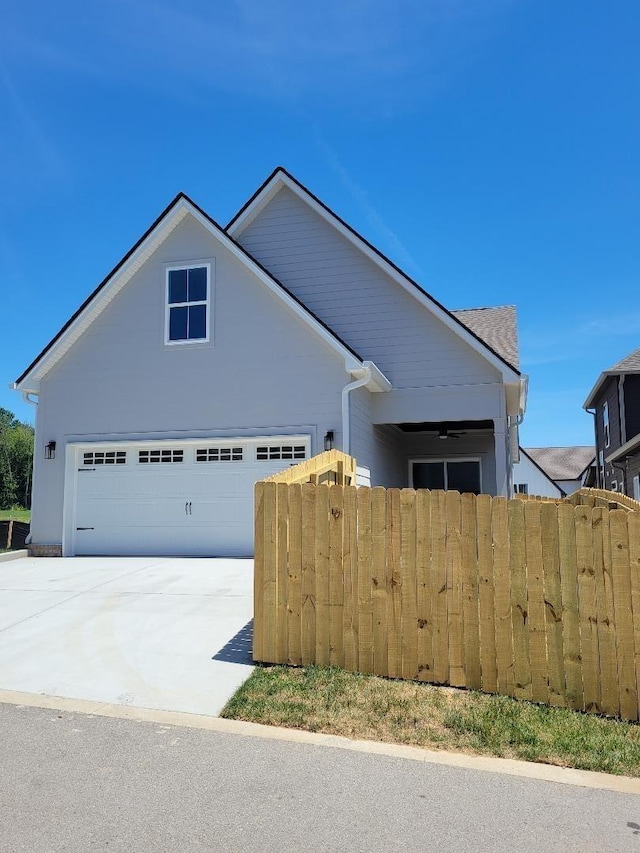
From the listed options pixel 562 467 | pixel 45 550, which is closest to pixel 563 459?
pixel 562 467

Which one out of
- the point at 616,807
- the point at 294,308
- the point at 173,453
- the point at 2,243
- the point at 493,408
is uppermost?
the point at 2,243

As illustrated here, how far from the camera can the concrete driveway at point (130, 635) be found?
5.30 m

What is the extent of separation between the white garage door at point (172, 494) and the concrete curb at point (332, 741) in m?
7.79

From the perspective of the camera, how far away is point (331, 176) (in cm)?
1644

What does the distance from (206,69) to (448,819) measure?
12384 mm

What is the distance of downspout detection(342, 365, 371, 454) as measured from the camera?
12.3m

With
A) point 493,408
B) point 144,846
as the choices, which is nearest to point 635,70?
point 493,408

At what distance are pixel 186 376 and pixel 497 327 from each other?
8.74 m

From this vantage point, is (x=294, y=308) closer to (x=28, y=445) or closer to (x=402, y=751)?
(x=402, y=751)

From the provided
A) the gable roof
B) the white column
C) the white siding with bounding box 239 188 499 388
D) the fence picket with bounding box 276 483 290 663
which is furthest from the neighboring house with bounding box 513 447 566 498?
the fence picket with bounding box 276 483 290 663

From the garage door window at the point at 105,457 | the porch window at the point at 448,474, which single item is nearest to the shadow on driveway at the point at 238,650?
the garage door window at the point at 105,457

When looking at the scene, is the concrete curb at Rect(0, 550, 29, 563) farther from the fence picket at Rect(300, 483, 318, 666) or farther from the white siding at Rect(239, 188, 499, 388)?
the fence picket at Rect(300, 483, 318, 666)

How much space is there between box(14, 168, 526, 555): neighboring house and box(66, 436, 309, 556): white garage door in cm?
3

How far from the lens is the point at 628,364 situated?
2497 cm
